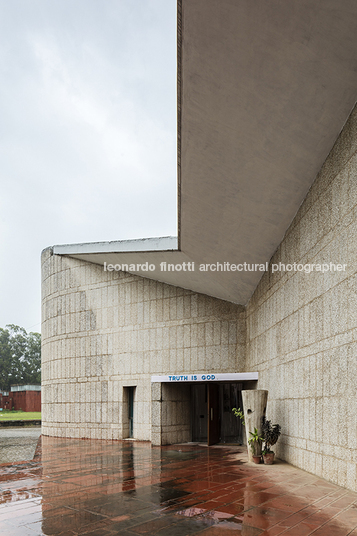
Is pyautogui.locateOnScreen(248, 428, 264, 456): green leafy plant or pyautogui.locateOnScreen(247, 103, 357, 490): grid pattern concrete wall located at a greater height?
pyautogui.locateOnScreen(247, 103, 357, 490): grid pattern concrete wall

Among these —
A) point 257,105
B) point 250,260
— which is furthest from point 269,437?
point 257,105

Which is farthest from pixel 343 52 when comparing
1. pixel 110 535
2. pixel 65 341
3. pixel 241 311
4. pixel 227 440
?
pixel 65 341

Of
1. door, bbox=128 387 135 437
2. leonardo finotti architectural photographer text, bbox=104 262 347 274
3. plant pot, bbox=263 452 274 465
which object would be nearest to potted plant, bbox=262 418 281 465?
plant pot, bbox=263 452 274 465

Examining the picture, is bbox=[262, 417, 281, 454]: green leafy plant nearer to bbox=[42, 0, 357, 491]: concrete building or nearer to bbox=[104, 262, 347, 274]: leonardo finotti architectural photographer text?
bbox=[42, 0, 357, 491]: concrete building

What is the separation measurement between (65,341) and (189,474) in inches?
455

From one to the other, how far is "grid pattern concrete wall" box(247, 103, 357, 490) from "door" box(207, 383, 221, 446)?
332 cm

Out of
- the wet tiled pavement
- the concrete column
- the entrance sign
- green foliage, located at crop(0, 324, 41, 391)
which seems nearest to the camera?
the wet tiled pavement

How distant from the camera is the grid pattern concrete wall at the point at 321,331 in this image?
251 inches

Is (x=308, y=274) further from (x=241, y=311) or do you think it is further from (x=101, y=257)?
(x=101, y=257)

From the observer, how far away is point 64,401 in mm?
18656

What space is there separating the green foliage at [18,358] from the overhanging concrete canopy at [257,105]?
59757 mm

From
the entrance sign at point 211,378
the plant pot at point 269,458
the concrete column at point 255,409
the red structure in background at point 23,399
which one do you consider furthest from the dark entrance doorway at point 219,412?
the red structure in background at point 23,399

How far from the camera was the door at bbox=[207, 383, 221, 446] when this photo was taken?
13.5 meters

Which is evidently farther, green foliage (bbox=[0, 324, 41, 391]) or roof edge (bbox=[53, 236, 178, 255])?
green foliage (bbox=[0, 324, 41, 391])
